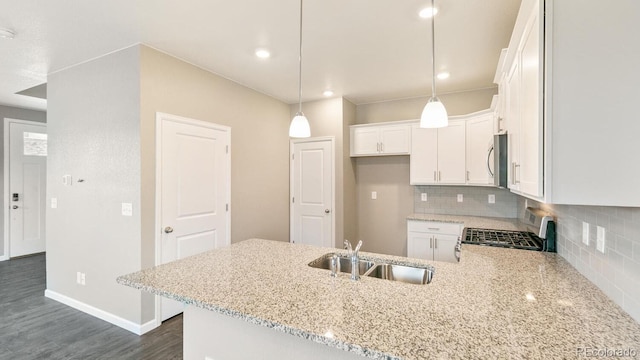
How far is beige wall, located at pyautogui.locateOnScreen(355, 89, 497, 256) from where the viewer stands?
447 cm

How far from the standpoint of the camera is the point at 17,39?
101 inches

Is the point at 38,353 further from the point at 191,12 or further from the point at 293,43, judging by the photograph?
the point at 293,43

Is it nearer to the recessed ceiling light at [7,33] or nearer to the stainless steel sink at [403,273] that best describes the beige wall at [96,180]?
the recessed ceiling light at [7,33]

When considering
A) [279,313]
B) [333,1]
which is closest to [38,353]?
[279,313]

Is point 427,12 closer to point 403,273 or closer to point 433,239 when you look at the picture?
point 403,273

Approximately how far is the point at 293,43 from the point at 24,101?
4865 mm

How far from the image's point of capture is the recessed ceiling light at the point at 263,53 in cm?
285

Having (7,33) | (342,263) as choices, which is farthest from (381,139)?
(7,33)

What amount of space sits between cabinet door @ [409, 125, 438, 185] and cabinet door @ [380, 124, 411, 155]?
0.09 meters

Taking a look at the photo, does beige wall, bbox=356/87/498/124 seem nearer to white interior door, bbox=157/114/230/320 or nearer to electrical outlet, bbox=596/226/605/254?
white interior door, bbox=157/114/230/320

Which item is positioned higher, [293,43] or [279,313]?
[293,43]

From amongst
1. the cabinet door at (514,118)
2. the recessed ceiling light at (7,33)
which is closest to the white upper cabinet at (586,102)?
the cabinet door at (514,118)

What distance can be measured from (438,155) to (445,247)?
4.01 ft

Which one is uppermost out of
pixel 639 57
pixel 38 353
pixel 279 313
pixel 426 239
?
pixel 639 57
